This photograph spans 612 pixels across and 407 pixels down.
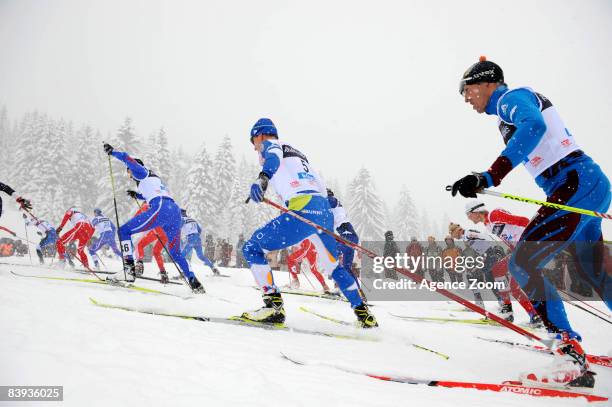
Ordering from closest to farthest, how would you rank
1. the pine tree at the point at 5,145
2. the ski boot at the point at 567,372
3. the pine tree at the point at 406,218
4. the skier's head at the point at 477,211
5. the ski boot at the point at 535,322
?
the ski boot at the point at 567,372, the ski boot at the point at 535,322, the skier's head at the point at 477,211, the pine tree at the point at 406,218, the pine tree at the point at 5,145

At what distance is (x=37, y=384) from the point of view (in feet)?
6.31

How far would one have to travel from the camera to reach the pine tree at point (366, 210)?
42.4 metres

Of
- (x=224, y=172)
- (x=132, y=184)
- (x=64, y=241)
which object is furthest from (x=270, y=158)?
(x=224, y=172)

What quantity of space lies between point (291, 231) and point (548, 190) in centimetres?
270

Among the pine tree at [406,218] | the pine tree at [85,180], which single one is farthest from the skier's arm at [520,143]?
the pine tree at [406,218]

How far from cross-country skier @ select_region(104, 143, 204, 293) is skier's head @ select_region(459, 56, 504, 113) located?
563cm

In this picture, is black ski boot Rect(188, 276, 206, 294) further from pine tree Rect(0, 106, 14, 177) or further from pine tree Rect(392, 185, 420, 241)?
pine tree Rect(0, 106, 14, 177)

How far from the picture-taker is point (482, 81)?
3279 mm

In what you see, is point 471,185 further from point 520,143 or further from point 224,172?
point 224,172

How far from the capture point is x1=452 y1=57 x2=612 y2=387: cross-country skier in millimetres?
2730

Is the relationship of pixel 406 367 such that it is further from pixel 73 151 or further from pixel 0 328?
pixel 73 151

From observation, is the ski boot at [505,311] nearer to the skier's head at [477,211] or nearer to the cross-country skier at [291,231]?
the skier's head at [477,211]

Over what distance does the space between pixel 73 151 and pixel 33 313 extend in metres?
68.3

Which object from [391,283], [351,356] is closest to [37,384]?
[351,356]
